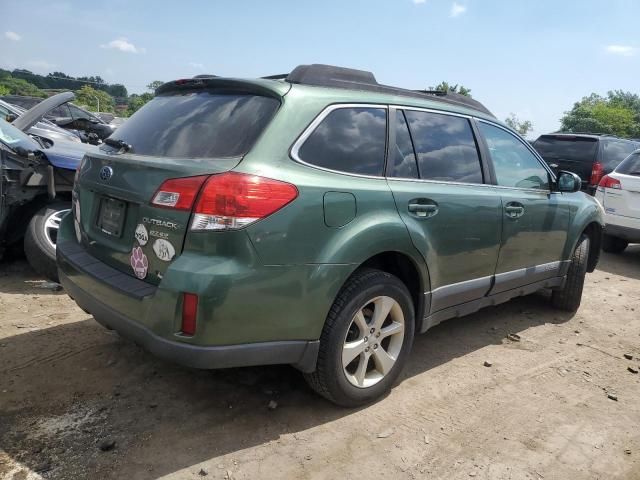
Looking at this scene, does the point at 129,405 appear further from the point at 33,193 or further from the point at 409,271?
the point at 33,193

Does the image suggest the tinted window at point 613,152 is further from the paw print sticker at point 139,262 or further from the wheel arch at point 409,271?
the paw print sticker at point 139,262

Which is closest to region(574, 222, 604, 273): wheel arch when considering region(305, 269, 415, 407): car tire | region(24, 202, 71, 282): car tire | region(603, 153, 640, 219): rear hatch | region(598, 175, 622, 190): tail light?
region(603, 153, 640, 219): rear hatch

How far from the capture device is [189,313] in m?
2.24

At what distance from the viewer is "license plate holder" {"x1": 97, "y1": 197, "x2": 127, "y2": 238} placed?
2.63 metres

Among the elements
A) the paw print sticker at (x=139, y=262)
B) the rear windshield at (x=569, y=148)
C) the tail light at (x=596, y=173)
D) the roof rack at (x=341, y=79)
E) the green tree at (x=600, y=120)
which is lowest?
the paw print sticker at (x=139, y=262)

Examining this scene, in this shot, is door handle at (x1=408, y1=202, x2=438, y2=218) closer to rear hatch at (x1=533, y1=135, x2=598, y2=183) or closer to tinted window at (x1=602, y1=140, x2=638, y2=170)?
rear hatch at (x1=533, y1=135, x2=598, y2=183)

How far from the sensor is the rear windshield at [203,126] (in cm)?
248

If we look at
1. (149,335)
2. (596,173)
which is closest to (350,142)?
(149,335)

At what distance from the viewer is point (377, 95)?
9.93ft

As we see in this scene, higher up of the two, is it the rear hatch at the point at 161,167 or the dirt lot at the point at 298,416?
the rear hatch at the point at 161,167

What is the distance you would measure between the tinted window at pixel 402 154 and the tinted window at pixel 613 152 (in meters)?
7.35

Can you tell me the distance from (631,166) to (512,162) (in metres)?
4.26

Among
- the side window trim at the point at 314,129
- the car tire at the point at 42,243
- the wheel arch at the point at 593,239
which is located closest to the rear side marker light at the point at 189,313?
the side window trim at the point at 314,129

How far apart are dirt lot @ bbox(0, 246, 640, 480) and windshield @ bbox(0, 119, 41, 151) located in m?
1.61
